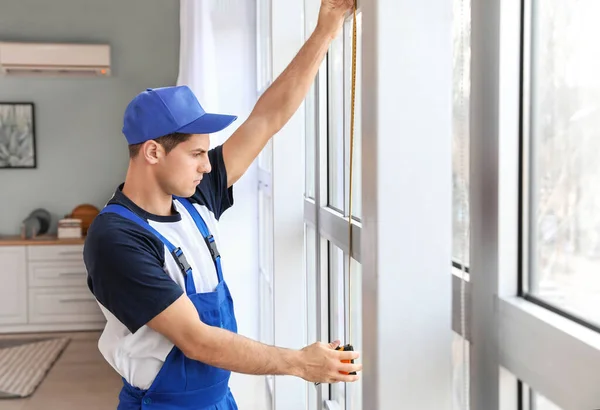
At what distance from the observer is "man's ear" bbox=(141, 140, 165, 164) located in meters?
1.72

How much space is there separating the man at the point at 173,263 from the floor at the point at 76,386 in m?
2.60

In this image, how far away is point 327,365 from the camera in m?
1.33

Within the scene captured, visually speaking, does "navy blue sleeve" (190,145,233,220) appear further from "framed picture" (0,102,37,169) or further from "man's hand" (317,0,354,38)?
"framed picture" (0,102,37,169)

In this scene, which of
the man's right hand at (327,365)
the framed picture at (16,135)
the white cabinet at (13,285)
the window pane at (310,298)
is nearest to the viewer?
the man's right hand at (327,365)

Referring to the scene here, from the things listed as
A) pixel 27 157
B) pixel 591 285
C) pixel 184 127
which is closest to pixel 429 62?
pixel 591 285

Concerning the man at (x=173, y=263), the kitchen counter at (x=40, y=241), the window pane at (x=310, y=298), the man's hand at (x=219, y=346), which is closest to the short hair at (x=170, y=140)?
the man at (x=173, y=263)

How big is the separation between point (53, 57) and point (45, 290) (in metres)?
2.10

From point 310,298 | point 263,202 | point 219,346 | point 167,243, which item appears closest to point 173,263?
point 167,243

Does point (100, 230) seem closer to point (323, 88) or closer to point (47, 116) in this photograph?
point (323, 88)

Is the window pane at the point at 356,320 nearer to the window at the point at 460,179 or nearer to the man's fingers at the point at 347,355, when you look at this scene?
the man's fingers at the point at 347,355

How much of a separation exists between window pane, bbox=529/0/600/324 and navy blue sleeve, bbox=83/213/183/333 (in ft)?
2.90

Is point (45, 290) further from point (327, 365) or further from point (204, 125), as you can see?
point (327, 365)

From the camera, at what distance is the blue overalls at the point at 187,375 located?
1.70 meters

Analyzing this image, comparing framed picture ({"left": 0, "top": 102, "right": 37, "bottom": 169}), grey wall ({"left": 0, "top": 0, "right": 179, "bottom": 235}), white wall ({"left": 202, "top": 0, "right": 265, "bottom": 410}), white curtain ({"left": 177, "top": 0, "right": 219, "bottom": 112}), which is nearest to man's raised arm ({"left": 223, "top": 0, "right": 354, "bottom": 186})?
white curtain ({"left": 177, "top": 0, "right": 219, "bottom": 112})
